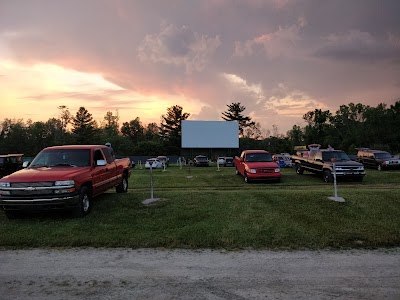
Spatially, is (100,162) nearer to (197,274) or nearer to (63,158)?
(63,158)

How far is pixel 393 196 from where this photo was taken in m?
10.9

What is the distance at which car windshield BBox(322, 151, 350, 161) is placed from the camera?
66.9 feet

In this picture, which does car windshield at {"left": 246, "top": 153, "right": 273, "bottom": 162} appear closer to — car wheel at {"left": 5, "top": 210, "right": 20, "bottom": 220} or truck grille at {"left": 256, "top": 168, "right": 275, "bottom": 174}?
truck grille at {"left": 256, "top": 168, "right": 275, "bottom": 174}

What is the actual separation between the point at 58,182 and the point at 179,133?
300 ft

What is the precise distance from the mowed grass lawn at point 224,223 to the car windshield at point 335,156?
9.16 meters

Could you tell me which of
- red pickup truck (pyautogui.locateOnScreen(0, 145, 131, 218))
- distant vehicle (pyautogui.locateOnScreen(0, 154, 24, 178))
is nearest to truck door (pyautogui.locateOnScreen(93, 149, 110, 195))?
red pickup truck (pyautogui.locateOnScreen(0, 145, 131, 218))

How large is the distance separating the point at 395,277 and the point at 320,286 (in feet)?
4.12

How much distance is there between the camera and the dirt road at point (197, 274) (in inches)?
191

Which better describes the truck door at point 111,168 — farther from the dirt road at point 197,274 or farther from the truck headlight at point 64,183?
the dirt road at point 197,274

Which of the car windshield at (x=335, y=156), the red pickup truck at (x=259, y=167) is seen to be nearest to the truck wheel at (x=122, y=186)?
the red pickup truck at (x=259, y=167)

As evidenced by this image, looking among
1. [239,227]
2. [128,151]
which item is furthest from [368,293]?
[128,151]

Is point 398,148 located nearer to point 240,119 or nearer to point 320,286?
point 240,119

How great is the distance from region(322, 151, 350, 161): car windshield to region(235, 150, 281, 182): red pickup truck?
3022 mm

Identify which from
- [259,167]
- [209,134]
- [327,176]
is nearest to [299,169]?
[327,176]
